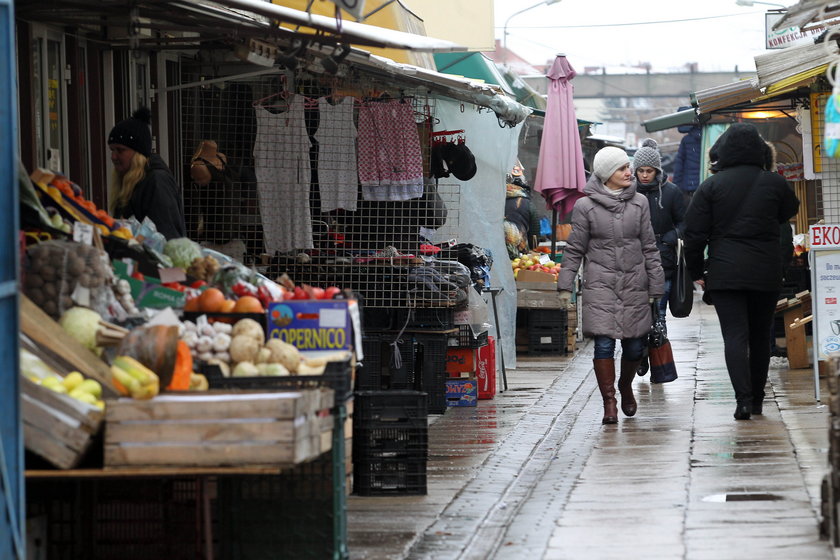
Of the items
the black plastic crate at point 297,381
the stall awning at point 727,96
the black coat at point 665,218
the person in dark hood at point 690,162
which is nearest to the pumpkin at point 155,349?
the black plastic crate at point 297,381

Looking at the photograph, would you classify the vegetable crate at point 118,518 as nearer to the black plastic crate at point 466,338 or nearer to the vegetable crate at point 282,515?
the vegetable crate at point 282,515

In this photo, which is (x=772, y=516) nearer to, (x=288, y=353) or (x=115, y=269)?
(x=288, y=353)

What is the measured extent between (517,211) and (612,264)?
8.22 m

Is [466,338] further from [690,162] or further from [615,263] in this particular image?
[690,162]

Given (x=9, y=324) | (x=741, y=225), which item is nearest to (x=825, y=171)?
(x=741, y=225)

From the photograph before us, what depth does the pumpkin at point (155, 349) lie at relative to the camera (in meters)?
5.74

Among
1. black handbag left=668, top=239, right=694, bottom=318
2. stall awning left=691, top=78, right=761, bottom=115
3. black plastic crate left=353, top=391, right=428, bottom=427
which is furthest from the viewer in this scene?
stall awning left=691, top=78, right=761, bottom=115

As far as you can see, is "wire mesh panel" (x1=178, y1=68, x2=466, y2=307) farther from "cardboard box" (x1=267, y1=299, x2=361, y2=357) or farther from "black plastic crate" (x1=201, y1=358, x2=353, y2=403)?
"black plastic crate" (x1=201, y1=358, x2=353, y2=403)

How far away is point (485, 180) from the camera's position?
13.2 m

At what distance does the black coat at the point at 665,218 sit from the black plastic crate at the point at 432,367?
2.85 metres

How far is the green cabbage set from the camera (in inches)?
309

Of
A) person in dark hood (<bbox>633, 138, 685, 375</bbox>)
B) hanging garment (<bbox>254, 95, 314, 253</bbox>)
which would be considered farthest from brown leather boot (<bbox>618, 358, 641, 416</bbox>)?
hanging garment (<bbox>254, 95, 314, 253</bbox>)

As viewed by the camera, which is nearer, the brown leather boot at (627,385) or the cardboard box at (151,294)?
the cardboard box at (151,294)

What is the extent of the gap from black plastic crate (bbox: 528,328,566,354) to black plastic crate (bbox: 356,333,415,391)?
5.30 m
